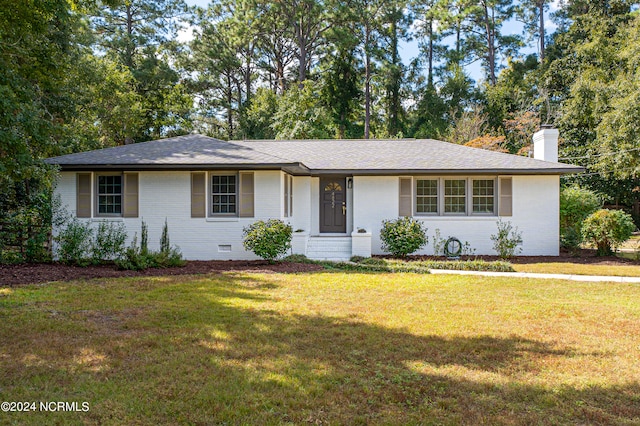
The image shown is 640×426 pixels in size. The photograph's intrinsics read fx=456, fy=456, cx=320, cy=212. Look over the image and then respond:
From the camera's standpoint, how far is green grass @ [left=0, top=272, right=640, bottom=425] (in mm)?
3789

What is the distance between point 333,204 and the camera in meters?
15.6

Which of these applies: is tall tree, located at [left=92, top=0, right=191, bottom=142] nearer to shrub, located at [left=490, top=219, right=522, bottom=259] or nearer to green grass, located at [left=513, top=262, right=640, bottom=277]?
shrub, located at [left=490, top=219, right=522, bottom=259]

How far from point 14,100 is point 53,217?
180 inches

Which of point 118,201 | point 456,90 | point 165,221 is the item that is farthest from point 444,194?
point 456,90

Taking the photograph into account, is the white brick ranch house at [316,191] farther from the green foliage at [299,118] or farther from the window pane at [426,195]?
the green foliage at [299,118]

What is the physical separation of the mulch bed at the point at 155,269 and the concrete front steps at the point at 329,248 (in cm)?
143

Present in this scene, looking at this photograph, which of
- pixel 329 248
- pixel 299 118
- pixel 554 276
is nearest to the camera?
pixel 554 276

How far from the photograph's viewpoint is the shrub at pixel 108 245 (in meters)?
11.8

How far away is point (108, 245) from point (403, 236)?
26.8 feet

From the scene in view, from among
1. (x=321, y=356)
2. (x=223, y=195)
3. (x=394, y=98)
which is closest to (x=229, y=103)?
(x=394, y=98)

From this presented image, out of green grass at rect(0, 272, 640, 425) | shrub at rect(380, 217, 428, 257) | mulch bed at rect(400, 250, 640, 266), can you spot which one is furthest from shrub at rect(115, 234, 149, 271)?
mulch bed at rect(400, 250, 640, 266)

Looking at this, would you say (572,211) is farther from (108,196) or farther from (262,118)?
(262,118)

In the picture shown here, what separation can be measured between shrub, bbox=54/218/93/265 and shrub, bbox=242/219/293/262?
164 inches

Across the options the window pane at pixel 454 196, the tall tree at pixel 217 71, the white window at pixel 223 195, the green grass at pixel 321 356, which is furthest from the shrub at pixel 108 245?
the tall tree at pixel 217 71
